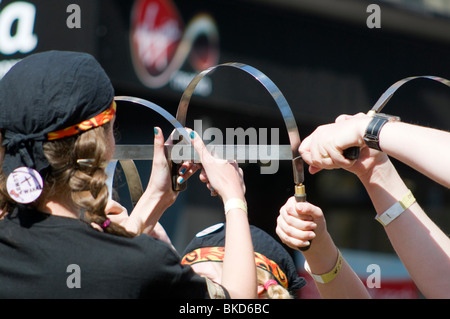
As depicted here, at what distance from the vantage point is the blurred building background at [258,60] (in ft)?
16.1

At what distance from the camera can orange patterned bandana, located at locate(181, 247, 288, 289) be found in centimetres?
220

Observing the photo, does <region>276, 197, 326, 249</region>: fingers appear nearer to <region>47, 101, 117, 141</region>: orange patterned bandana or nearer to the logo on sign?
<region>47, 101, 117, 141</region>: orange patterned bandana

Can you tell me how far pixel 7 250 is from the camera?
158 cm

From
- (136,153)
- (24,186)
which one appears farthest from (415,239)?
(24,186)

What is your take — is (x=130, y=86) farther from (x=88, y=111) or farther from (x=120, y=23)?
(x=88, y=111)

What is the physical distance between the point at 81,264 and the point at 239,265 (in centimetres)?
40

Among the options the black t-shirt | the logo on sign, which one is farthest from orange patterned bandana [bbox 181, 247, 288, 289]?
the logo on sign

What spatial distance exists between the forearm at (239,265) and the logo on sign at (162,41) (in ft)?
12.3

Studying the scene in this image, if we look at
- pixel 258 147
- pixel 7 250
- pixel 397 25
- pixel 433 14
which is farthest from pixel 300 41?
pixel 7 250

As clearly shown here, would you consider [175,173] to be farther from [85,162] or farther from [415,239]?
[415,239]

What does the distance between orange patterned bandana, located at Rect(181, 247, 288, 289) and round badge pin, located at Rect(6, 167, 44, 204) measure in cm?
79

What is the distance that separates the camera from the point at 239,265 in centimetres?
165

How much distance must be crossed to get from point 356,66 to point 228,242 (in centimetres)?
507

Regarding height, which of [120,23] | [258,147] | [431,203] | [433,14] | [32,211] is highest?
[433,14]
